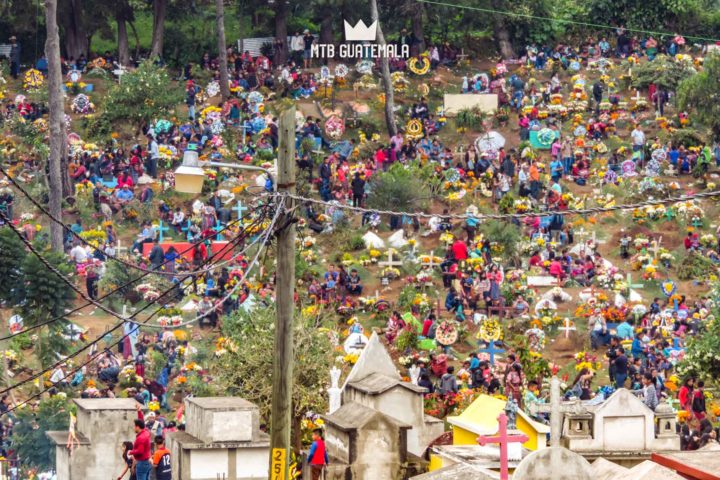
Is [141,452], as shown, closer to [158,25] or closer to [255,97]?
[255,97]

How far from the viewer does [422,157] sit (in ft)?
178

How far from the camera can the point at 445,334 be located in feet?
129

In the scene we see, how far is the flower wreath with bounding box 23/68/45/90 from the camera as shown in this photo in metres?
59.4

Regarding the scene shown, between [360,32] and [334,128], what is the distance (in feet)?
13.9

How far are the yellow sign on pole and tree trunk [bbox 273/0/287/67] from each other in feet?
146

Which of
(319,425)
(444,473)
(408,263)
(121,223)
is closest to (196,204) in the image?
(121,223)

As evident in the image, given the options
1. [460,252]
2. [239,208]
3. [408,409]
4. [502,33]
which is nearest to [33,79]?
[239,208]

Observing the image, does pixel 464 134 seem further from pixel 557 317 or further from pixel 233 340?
pixel 233 340

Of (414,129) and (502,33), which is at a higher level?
(502,33)

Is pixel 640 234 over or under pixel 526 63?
under

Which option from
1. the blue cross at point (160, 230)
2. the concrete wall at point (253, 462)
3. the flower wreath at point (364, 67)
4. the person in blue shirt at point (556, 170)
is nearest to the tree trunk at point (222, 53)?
the flower wreath at point (364, 67)

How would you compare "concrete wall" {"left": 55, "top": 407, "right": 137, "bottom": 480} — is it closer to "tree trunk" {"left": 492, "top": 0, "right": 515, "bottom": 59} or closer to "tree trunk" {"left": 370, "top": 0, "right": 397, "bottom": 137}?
"tree trunk" {"left": 370, "top": 0, "right": 397, "bottom": 137}

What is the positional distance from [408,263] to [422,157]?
8.52m

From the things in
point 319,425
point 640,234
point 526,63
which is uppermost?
point 526,63
